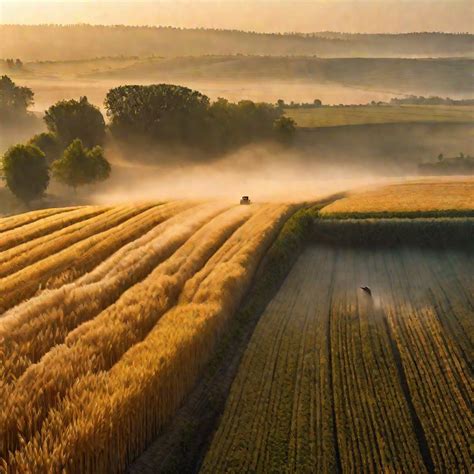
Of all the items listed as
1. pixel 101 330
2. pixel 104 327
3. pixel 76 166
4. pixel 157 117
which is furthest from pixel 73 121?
pixel 101 330

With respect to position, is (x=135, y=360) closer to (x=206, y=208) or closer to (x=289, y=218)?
(x=289, y=218)

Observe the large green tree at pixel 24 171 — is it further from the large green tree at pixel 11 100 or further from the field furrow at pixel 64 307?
the large green tree at pixel 11 100

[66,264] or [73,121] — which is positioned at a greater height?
[73,121]

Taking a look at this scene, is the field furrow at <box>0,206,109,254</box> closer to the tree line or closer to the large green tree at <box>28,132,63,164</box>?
the tree line

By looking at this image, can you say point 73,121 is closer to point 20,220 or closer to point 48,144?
point 48,144

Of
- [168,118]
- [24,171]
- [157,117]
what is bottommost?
[24,171]

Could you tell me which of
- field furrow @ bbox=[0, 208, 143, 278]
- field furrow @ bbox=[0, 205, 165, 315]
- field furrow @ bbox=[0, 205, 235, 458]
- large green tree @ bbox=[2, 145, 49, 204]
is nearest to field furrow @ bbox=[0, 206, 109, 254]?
field furrow @ bbox=[0, 208, 143, 278]
